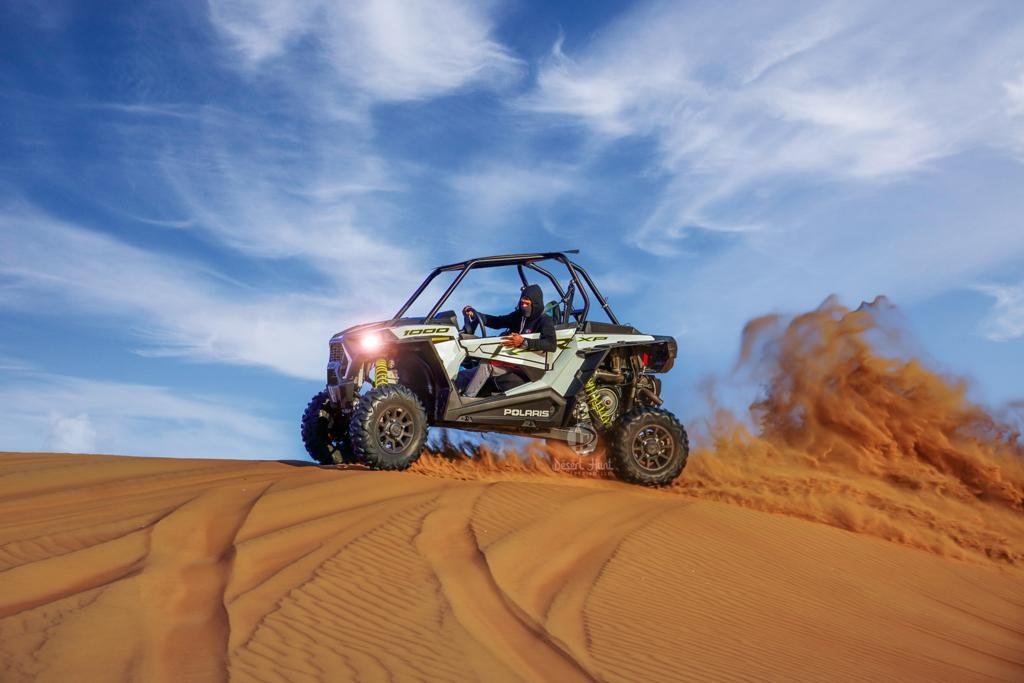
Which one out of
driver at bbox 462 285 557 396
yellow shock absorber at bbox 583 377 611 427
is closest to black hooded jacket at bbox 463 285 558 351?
driver at bbox 462 285 557 396

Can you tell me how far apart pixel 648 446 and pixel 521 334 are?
1.98 metres

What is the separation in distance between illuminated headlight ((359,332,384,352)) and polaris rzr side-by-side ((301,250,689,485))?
1cm

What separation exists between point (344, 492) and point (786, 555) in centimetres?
406

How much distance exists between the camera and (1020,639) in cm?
773

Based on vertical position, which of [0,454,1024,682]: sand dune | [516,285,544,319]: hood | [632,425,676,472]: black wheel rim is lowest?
[0,454,1024,682]: sand dune

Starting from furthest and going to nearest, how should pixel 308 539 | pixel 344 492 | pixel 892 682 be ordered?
pixel 344 492 < pixel 308 539 < pixel 892 682

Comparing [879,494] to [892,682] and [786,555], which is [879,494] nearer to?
[786,555]

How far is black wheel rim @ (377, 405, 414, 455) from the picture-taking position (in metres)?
9.22

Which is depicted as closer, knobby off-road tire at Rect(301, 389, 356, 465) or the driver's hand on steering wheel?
the driver's hand on steering wheel

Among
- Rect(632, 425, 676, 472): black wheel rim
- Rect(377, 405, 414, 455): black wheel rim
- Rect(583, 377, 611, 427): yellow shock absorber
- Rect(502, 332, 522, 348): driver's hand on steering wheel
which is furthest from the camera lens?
Rect(583, 377, 611, 427): yellow shock absorber

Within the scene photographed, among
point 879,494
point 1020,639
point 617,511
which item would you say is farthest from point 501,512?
point 879,494

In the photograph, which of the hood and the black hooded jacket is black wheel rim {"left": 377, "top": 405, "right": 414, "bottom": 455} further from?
the hood

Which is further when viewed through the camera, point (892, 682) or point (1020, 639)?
point (1020, 639)

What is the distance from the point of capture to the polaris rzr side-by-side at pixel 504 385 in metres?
9.40
